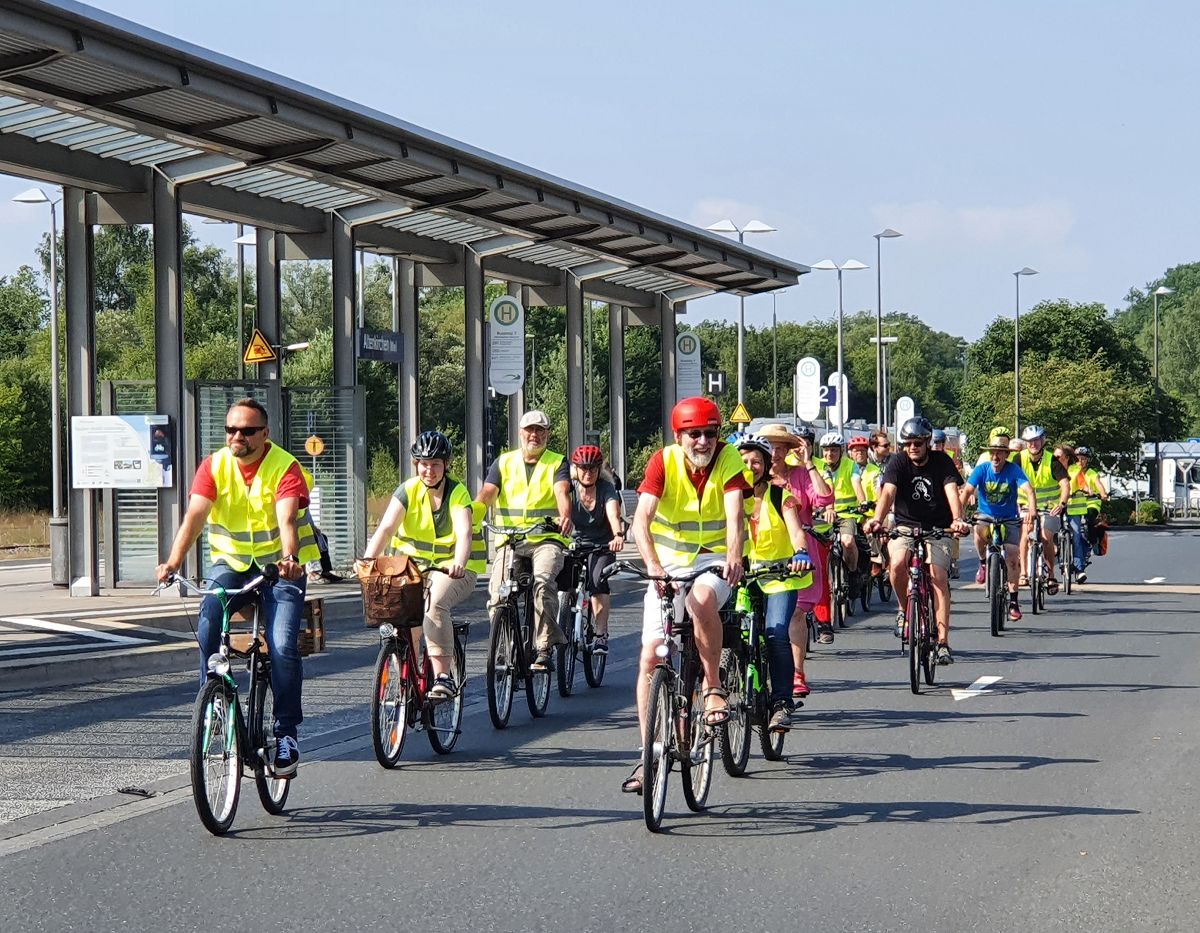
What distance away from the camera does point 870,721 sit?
1083 centimetres

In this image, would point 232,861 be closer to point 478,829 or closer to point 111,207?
point 478,829

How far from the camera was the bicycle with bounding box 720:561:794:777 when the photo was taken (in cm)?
838

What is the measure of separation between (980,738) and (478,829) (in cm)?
364

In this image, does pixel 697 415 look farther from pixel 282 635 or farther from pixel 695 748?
pixel 282 635

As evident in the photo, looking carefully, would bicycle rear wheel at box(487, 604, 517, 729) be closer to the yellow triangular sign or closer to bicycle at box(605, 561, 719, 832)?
bicycle at box(605, 561, 719, 832)

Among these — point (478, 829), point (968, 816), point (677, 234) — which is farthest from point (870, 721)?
point (677, 234)

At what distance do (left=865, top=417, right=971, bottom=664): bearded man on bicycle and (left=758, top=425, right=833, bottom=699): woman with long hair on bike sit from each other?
483 mm

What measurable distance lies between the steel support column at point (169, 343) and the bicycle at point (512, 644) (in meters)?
8.19

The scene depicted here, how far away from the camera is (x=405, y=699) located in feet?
30.0

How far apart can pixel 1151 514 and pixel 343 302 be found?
131ft

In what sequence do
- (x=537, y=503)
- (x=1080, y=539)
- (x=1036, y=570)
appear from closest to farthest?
(x=537, y=503), (x=1036, y=570), (x=1080, y=539)

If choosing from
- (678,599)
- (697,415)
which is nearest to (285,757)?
(678,599)

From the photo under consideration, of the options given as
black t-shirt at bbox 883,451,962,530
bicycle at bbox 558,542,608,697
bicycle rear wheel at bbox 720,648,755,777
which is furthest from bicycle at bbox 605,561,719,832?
black t-shirt at bbox 883,451,962,530

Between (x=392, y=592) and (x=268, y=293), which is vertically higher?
(x=268, y=293)
